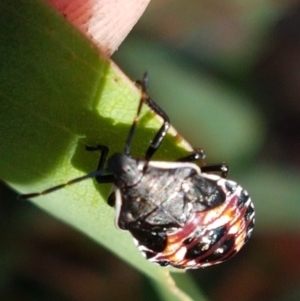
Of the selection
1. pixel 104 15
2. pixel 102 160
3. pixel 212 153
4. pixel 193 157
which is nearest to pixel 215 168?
pixel 193 157

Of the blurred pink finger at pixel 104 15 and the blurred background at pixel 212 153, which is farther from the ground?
the blurred pink finger at pixel 104 15

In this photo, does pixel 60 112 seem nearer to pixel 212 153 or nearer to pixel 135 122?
pixel 135 122

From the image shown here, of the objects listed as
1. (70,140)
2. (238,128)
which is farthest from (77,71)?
(238,128)

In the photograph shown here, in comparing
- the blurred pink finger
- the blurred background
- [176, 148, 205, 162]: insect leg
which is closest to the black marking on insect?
[176, 148, 205, 162]: insect leg

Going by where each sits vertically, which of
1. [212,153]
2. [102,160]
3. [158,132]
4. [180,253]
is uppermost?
[158,132]

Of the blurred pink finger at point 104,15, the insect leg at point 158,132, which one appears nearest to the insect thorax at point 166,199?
the insect leg at point 158,132

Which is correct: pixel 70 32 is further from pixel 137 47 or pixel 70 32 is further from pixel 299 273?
pixel 299 273

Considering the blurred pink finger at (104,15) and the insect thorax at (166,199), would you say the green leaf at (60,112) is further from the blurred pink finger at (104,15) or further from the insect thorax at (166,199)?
the blurred pink finger at (104,15)
